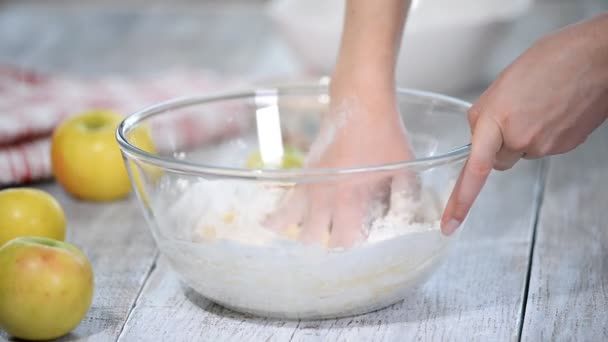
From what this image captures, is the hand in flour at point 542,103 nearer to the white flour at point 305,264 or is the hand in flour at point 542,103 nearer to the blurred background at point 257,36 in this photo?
the white flour at point 305,264

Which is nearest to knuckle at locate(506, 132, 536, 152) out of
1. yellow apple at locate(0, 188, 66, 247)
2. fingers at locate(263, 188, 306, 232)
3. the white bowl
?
fingers at locate(263, 188, 306, 232)

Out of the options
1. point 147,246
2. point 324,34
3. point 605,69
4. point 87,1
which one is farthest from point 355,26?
point 87,1

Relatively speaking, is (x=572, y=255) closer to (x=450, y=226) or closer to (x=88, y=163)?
(x=450, y=226)

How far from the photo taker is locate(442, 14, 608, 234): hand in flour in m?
0.80

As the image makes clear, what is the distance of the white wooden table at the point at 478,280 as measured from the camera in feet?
2.86

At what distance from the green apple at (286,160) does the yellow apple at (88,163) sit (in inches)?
8.7

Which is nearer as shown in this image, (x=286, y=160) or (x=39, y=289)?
(x=39, y=289)

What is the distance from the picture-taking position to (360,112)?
0.95 meters

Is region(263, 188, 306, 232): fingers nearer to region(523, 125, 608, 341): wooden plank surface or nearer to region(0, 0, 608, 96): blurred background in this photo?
region(523, 125, 608, 341): wooden plank surface

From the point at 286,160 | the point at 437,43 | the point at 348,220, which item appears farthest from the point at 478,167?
the point at 437,43

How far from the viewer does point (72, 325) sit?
2.80 feet

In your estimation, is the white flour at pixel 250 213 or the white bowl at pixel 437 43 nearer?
the white flour at pixel 250 213

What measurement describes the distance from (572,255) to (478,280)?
143 mm

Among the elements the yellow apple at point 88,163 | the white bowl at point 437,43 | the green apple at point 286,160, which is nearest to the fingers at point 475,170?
the green apple at point 286,160
